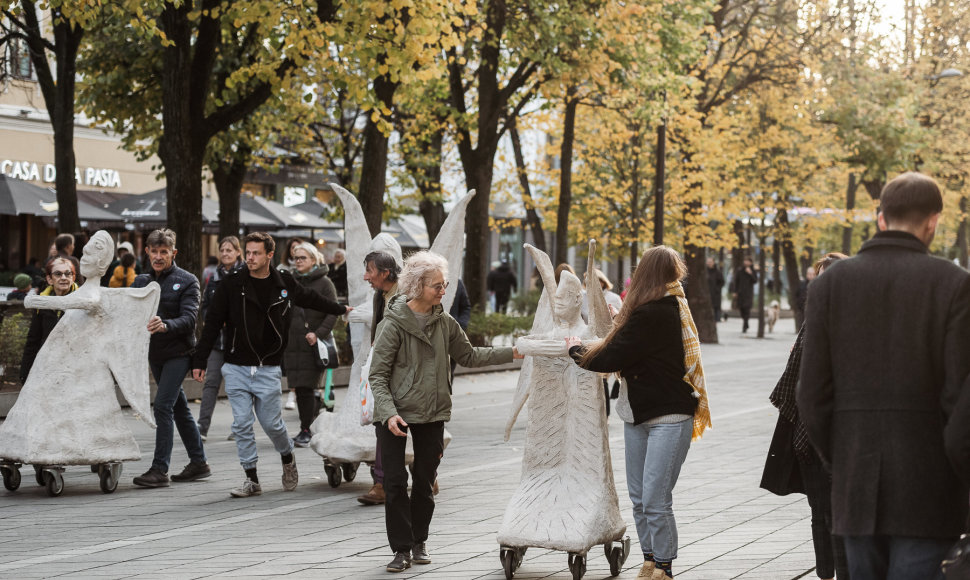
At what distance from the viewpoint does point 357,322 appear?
32.6 feet

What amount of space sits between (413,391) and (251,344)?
116 inches

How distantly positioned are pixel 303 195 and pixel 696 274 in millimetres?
17023

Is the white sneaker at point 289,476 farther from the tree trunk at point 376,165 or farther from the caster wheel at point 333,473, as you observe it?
the tree trunk at point 376,165

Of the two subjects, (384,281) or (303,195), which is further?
(303,195)

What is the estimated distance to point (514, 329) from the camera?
23188mm

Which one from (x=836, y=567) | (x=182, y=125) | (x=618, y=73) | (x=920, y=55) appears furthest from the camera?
(x=920, y=55)

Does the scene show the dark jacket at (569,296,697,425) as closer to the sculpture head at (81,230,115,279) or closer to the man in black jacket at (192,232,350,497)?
the man in black jacket at (192,232,350,497)

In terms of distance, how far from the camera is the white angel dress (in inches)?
372

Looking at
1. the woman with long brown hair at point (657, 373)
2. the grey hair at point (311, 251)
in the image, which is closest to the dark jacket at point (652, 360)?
the woman with long brown hair at point (657, 373)

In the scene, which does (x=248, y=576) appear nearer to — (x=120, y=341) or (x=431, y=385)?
(x=431, y=385)

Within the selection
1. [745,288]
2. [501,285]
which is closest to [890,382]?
[745,288]

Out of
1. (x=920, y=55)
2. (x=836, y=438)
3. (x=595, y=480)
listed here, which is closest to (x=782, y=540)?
(x=595, y=480)

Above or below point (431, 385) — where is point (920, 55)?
above

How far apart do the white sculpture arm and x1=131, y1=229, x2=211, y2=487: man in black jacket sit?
12.7 feet
